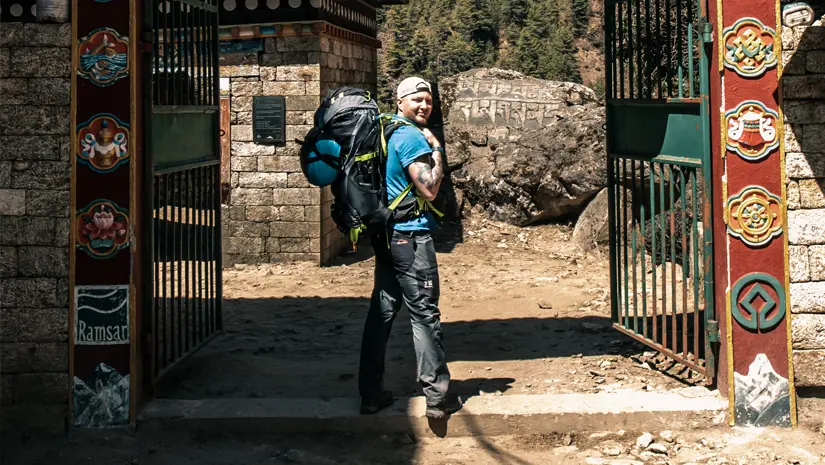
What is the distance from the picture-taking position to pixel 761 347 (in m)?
4.74

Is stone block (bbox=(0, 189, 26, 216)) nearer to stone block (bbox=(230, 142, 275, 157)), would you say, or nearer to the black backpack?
the black backpack

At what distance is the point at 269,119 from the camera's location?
1070cm

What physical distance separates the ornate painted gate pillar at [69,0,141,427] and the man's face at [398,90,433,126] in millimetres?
1411

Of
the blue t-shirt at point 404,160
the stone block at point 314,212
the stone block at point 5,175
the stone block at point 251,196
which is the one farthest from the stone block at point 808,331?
the stone block at point 251,196

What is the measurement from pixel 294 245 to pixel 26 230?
6.13m

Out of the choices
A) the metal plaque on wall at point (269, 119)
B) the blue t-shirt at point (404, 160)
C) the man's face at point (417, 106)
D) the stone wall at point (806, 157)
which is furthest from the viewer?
the metal plaque on wall at point (269, 119)

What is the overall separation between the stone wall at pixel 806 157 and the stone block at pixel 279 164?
6829 millimetres

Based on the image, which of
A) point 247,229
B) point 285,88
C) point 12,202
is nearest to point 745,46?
point 12,202

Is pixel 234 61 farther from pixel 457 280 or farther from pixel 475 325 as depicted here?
pixel 475 325

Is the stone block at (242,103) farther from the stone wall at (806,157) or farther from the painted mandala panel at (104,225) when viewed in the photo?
the stone wall at (806,157)

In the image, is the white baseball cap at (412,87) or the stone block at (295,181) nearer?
the white baseball cap at (412,87)

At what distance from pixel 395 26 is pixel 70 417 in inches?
2126

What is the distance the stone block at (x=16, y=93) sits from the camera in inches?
186

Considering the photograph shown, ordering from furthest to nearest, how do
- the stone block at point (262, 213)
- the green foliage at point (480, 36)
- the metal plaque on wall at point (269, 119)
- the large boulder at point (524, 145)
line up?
the green foliage at point (480, 36) → the large boulder at point (524, 145) → the stone block at point (262, 213) → the metal plaque on wall at point (269, 119)
